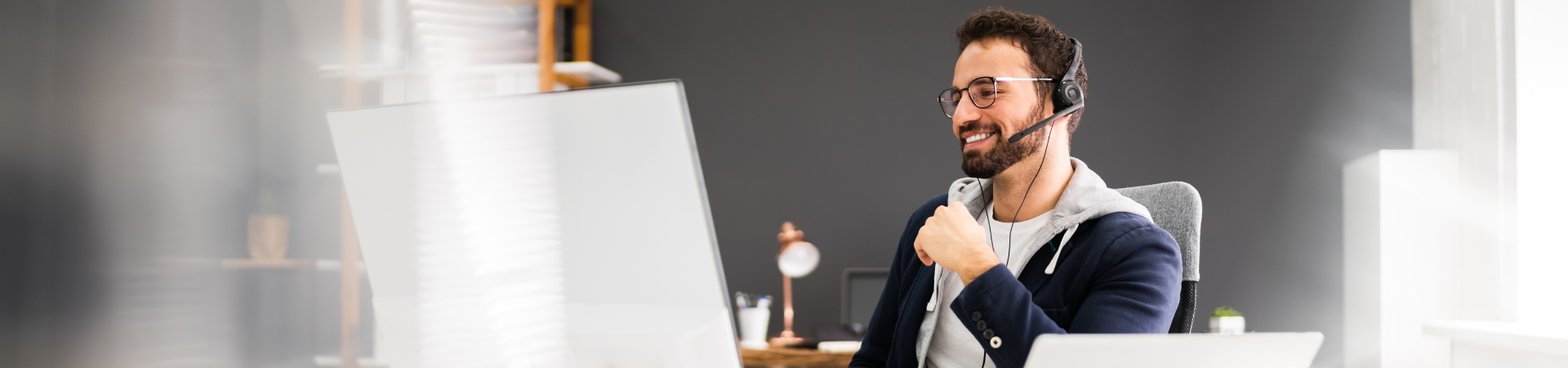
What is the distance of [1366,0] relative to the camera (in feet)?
8.78

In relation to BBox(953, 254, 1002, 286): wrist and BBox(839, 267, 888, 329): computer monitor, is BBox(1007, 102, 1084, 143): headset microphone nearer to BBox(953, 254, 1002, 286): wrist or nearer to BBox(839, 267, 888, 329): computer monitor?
BBox(953, 254, 1002, 286): wrist

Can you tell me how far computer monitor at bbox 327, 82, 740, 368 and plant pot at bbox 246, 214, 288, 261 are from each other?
3.31 feet

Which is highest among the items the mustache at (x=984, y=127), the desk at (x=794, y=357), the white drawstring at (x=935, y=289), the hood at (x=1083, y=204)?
the mustache at (x=984, y=127)

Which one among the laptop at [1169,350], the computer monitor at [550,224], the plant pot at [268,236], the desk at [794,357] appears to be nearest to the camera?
the computer monitor at [550,224]

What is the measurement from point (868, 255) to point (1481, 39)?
6.11 feet

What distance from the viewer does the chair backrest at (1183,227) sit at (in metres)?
1.13

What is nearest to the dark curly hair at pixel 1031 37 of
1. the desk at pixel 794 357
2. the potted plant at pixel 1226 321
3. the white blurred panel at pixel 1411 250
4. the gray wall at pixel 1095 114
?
the desk at pixel 794 357

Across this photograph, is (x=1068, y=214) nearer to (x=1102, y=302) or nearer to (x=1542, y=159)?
(x=1102, y=302)

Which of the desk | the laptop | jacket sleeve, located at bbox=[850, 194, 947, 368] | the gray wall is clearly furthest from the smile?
the gray wall

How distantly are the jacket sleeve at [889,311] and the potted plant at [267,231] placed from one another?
0.96m

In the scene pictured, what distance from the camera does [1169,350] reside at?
601mm

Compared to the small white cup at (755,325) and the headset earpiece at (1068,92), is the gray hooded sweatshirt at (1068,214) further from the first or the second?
the small white cup at (755,325)

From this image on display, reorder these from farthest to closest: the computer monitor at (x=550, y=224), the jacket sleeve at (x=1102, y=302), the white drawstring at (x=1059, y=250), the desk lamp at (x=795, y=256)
→ the desk lamp at (x=795, y=256), the white drawstring at (x=1059, y=250), the jacket sleeve at (x=1102, y=302), the computer monitor at (x=550, y=224)

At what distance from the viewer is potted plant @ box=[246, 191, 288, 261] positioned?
53.5 inches
